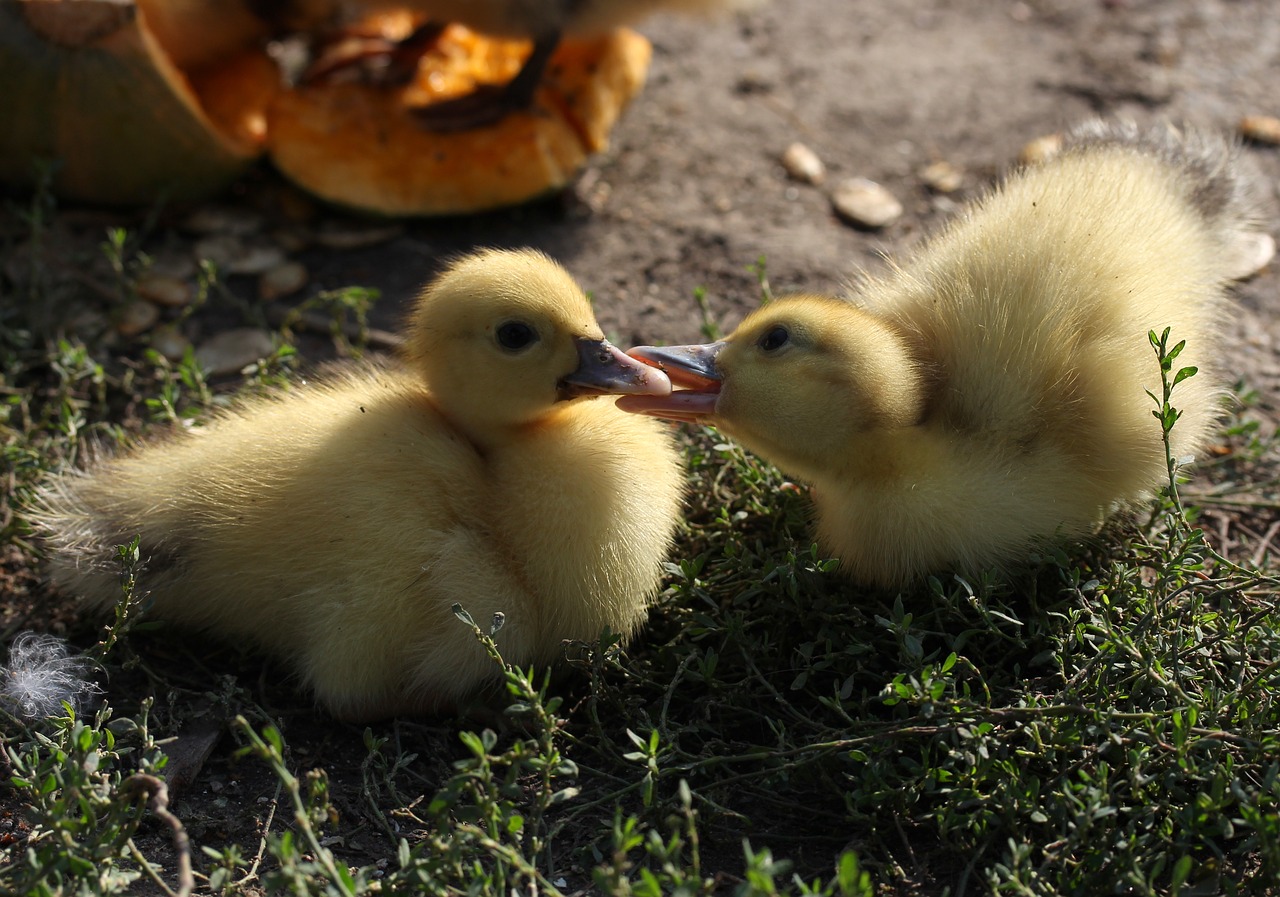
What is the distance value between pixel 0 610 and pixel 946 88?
12.0 ft

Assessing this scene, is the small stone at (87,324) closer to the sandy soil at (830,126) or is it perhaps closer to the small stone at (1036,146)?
the sandy soil at (830,126)

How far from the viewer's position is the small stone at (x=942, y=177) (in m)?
4.16

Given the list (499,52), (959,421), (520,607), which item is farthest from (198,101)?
(959,421)

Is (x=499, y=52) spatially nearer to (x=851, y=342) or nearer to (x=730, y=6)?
(x=730, y=6)

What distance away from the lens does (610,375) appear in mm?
2420

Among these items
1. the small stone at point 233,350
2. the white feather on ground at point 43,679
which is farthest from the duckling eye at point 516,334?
the small stone at point 233,350

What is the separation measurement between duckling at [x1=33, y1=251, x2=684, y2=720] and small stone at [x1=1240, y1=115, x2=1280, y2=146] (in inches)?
115

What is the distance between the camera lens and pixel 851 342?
2.32m

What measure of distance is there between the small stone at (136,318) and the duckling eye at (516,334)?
61.7 inches

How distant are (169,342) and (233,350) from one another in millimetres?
193

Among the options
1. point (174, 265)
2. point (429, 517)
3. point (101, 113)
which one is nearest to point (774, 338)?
point (429, 517)

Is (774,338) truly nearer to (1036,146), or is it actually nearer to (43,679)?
(43,679)

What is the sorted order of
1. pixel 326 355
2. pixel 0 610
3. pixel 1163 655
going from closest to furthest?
pixel 1163 655, pixel 0 610, pixel 326 355

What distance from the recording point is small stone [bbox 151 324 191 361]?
3.45 m
